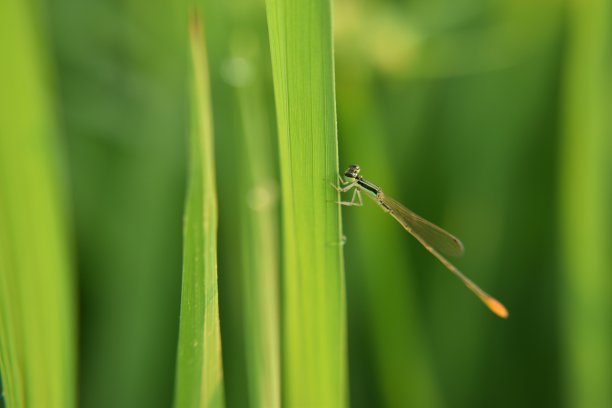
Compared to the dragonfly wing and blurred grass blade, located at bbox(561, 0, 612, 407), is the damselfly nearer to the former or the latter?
the dragonfly wing

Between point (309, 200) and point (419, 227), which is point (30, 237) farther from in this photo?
point (419, 227)

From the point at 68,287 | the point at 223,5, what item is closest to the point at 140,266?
the point at 68,287

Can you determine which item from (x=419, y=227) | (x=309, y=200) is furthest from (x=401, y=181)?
(x=309, y=200)

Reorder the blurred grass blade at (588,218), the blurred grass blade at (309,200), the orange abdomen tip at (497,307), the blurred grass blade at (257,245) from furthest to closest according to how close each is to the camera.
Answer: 1. the blurred grass blade at (588,218)
2. the orange abdomen tip at (497,307)
3. the blurred grass blade at (257,245)
4. the blurred grass blade at (309,200)

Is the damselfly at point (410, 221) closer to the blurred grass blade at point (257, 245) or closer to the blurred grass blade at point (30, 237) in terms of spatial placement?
the blurred grass blade at point (257, 245)

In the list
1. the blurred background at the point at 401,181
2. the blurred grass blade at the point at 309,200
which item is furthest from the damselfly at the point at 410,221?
the blurred grass blade at the point at 309,200

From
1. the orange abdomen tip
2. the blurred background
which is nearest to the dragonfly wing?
the blurred background
